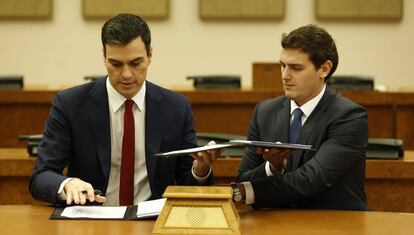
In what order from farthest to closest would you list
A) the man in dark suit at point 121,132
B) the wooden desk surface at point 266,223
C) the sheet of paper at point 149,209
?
the man in dark suit at point 121,132 → the sheet of paper at point 149,209 → the wooden desk surface at point 266,223

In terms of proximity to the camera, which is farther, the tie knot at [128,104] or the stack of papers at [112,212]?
the tie knot at [128,104]

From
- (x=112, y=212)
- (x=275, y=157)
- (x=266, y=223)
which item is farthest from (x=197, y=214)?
(x=275, y=157)

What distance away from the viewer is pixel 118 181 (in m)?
3.18

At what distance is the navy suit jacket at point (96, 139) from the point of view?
3.15 meters

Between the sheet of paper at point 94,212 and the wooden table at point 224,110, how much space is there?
2406mm

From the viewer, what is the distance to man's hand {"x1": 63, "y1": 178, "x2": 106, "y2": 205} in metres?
2.72

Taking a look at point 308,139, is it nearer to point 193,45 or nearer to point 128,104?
point 128,104

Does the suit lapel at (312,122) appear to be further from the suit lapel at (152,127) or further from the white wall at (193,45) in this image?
the white wall at (193,45)

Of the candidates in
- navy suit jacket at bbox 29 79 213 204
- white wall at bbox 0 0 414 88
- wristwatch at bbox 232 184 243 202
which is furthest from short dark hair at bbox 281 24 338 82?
white wall at bbox 0 0 414 88

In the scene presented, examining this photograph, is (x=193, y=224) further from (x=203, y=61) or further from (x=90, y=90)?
(x=203, y=61)

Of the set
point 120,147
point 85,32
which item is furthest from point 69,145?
point 85,32

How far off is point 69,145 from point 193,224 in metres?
0.97

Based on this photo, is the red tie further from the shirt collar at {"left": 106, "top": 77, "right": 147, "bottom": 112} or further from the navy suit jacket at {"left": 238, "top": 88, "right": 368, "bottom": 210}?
the navy suit jacket at {"left": 238, "top": 88, "right": 368, "bottom": 210}

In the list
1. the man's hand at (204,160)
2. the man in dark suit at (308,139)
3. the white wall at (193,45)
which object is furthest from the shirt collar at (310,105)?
the white wall at (193,45)
